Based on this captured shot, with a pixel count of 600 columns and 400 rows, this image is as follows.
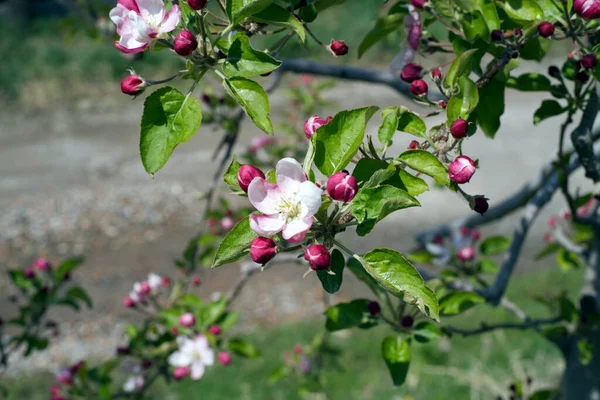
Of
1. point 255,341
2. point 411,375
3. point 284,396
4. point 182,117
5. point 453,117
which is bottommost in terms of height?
point 255,341

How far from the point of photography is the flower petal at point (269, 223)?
2.81 ft

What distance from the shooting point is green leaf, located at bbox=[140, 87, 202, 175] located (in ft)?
3.08

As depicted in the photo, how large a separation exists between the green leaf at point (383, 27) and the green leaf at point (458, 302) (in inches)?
24.5

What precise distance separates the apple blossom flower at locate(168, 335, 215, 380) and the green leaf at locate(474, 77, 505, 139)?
45.6 inches

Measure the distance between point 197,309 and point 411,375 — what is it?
2209 millimetres

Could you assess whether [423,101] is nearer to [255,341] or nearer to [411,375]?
[411,375]

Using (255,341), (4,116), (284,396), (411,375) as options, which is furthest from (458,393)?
(4,116)

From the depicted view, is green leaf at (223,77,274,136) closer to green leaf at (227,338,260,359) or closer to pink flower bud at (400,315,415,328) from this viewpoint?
pink flower bud at (400,315,415,328)

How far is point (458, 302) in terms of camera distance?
1.47 meters

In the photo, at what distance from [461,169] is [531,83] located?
1.72 ft

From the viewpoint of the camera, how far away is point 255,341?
201 inches

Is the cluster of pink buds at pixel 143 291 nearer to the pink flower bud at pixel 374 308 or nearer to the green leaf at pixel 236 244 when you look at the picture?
the pink flower bud at pixel 374 308

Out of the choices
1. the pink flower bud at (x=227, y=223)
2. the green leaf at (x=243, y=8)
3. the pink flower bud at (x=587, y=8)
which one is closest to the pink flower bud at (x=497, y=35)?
the pink flower bud at (x=587, y=8)

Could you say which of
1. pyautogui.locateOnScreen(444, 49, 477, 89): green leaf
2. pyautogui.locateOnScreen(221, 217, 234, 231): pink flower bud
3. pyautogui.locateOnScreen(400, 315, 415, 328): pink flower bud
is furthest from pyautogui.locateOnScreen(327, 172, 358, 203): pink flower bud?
pyautogui.locateOnScreen(221, 217, 234, 231): pink flower bud
